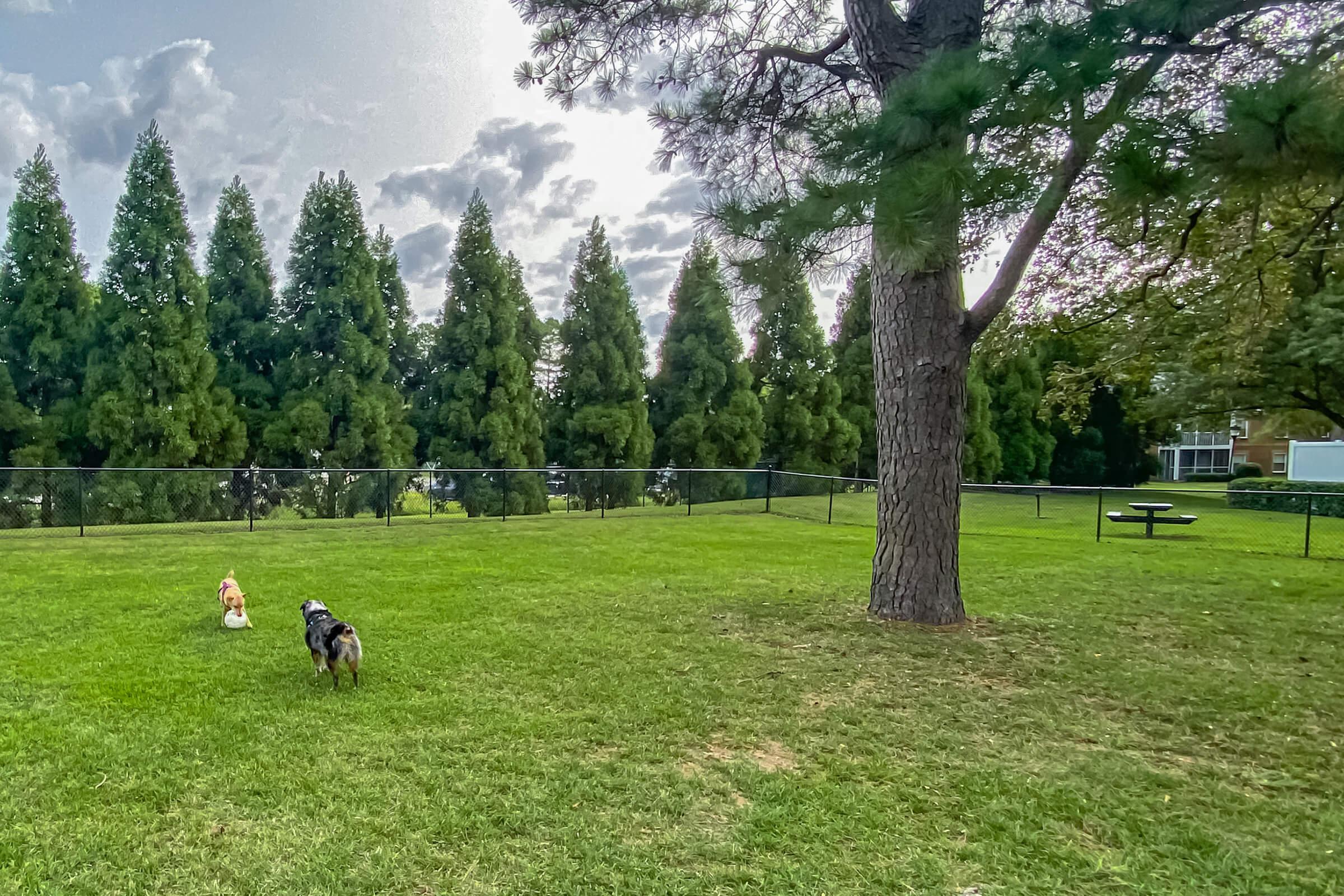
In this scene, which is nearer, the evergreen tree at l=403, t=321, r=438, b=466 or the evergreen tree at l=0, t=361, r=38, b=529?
the evergreen tree at l=0, t=361, r=38, b=529

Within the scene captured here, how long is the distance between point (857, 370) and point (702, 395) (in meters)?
5.78

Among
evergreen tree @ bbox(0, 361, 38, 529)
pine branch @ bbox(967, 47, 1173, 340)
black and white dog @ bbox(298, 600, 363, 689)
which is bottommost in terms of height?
black and white dog @ bbox(298, 600, 363, 689)

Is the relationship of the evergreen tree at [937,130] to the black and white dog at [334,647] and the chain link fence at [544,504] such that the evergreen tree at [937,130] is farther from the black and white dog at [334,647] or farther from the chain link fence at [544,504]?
the chain link fence at [544,504]

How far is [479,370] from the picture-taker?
16.2m

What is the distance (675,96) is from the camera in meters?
6.76

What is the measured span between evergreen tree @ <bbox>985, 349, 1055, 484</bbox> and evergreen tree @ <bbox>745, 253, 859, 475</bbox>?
7845 mm

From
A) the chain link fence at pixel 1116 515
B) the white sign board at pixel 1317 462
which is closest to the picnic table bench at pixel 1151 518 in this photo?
the chain link fence at pixel 1116 515

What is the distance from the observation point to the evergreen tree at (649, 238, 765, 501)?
736 inches

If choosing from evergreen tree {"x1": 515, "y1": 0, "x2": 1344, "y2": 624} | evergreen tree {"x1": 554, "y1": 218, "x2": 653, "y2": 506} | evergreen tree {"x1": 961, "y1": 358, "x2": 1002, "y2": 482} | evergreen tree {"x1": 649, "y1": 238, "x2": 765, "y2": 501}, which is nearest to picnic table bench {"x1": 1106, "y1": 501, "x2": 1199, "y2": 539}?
evergreen tree {"x1": 515, "y1": 0, "x2": 1344, "y2": 624}

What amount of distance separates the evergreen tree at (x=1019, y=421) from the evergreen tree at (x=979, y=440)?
5.91 feet

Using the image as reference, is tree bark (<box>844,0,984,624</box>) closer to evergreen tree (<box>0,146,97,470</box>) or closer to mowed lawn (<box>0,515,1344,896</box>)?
mowed lawn (<box>0,515,1344,896</box>)

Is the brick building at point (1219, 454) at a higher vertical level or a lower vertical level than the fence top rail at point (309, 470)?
higher

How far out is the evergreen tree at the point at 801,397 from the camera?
2008 centimetres

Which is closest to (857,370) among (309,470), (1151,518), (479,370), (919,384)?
(1151,518)
